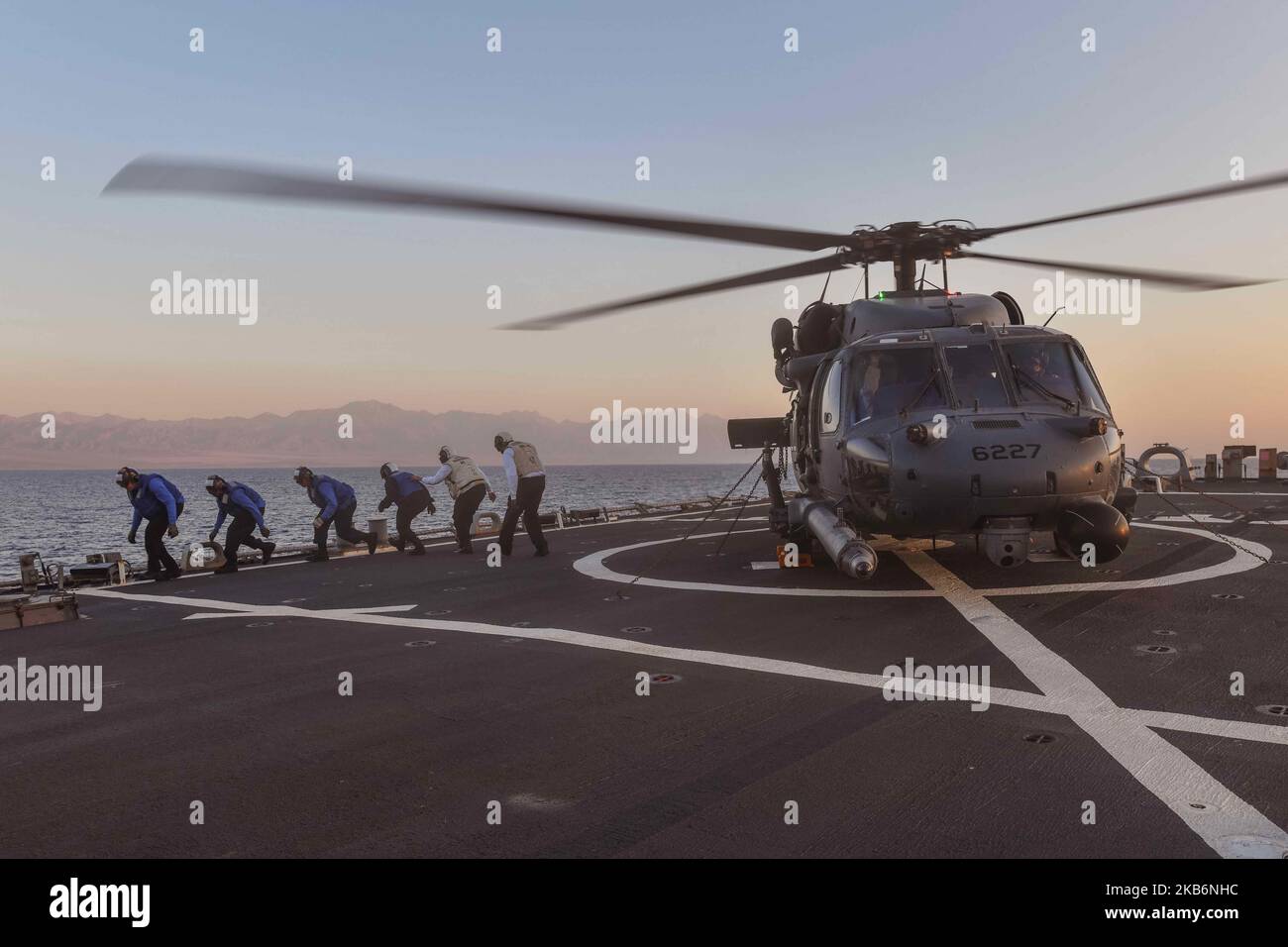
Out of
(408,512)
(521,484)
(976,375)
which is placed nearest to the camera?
(976,375)

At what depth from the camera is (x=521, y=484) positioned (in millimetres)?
15805

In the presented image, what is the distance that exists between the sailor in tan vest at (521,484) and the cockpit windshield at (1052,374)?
8.70 m

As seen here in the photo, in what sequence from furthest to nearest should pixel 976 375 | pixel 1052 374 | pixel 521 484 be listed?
pixel 521 484 → pixel 1052 374 → pixel 976 375

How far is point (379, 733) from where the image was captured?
5566 mm

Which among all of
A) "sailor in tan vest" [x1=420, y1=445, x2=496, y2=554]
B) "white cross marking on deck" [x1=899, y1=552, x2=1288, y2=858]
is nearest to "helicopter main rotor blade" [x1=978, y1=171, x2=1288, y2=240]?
"white cross marking on deck" [x1=899, y1=552, x2=1288, y2=858]

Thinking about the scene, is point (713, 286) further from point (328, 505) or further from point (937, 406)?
point (328, 505)

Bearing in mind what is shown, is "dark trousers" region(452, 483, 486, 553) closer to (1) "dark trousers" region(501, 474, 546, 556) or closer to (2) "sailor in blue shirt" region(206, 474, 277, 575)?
(1) "dark trousers" region(501, 474, 546, 556)

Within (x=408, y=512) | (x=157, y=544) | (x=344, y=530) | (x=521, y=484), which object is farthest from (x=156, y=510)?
(x=521, y=484)

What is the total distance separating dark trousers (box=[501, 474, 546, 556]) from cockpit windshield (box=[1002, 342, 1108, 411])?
869cm

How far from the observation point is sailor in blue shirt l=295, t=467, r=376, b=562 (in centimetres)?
1728

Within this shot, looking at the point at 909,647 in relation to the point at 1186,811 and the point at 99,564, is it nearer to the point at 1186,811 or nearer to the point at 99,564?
the point at 1186,811

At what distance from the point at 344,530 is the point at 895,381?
12689 millimetres
